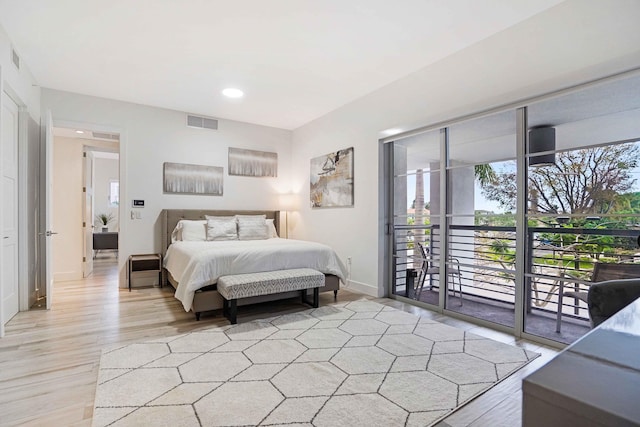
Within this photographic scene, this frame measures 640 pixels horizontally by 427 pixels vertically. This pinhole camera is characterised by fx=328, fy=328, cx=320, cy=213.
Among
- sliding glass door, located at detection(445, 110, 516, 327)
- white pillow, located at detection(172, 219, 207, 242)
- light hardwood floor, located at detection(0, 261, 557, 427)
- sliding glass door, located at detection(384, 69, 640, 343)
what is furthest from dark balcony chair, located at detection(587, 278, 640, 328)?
white pillow, located at detection(172, 219, 207, 242)

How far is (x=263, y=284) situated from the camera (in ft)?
10.8

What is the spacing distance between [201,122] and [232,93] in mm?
1184

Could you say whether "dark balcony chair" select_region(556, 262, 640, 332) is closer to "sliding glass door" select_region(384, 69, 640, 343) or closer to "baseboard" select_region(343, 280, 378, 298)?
"sliding glass door" select_region(384, 69, 640, 343)

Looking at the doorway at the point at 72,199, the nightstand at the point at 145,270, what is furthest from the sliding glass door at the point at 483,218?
the doorway at the point at 72,199

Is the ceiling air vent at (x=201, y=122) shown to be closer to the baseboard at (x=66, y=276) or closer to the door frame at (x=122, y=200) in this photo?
the door frame at (x=122, y=200)

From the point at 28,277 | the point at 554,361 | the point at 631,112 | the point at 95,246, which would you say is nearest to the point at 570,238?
the point at 631,112

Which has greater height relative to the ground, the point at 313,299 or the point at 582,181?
the point at 582,181

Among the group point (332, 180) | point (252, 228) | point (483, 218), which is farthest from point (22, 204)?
point (483, 218)

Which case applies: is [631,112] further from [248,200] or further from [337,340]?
[248,200]

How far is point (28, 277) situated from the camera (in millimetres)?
3766

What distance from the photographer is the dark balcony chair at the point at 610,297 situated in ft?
4.84

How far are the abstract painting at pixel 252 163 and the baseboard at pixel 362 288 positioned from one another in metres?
2.49

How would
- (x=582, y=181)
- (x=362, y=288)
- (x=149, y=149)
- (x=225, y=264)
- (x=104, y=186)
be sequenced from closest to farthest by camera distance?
1. (x=582, y=181)
2. (x=225, y=264)
3. (x=362, y=288)
4. (x=149, y=149)
5. (x=104, y=186)

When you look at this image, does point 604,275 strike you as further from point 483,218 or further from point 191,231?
point 191,231
